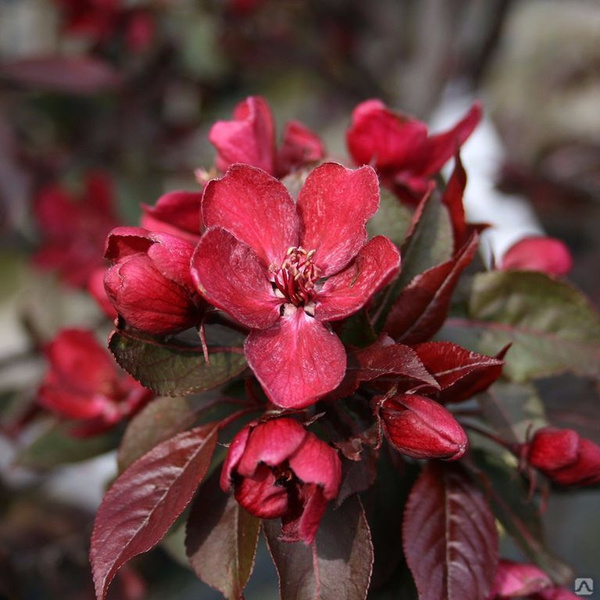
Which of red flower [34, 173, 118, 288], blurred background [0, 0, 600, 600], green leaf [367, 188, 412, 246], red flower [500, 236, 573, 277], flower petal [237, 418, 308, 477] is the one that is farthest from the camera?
red flower [34, 173, 118, 288]

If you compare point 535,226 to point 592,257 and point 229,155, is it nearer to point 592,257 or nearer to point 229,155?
point 592,257

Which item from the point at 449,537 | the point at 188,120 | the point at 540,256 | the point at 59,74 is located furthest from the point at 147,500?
the point at 188,120

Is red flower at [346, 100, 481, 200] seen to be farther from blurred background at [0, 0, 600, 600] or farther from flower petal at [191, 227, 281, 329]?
blurred background at [0, 0, 600, 600]

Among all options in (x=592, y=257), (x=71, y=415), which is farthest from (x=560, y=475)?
(x=592, y=257)

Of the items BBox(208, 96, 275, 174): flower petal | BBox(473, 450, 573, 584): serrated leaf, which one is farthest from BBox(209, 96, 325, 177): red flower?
BBox(473, 450, 573, 584): serrated leaf

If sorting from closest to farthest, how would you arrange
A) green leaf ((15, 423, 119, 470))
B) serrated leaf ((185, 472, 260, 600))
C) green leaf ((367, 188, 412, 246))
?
serrated leaf ((185, 472, 260, 600)) → green leaf ((367, 188, 412, 246)) → green leaf ((15, 423, 119, 470))

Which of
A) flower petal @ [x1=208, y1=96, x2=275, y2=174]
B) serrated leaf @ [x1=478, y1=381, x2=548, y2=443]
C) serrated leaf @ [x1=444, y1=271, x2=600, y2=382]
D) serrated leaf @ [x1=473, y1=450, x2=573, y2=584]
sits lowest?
serrated leaf @ [x1=473, y1=450, x2=573, y2=584]
